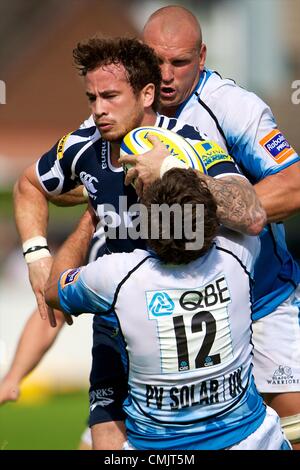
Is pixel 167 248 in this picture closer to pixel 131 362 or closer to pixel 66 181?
pixel 131 362

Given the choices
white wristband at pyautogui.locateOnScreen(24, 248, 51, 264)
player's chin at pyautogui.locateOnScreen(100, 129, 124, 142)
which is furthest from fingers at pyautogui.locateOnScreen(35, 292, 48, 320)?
player's chin at pyautogui.locateOnScreen(100, 129, 124, 142)

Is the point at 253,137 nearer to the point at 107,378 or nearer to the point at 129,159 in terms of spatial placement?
the point at 129,159

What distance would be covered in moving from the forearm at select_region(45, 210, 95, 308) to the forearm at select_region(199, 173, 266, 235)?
927mm

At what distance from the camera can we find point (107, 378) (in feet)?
18.2

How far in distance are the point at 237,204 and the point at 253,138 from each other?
0.73 meters

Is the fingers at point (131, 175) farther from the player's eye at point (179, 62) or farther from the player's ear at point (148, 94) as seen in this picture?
the player's eye at point (179, 62)

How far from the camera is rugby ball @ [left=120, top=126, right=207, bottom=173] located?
470 centimetres

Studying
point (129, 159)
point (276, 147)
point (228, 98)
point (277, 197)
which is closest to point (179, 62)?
point (228, 98)

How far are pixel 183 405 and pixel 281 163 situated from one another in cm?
146
